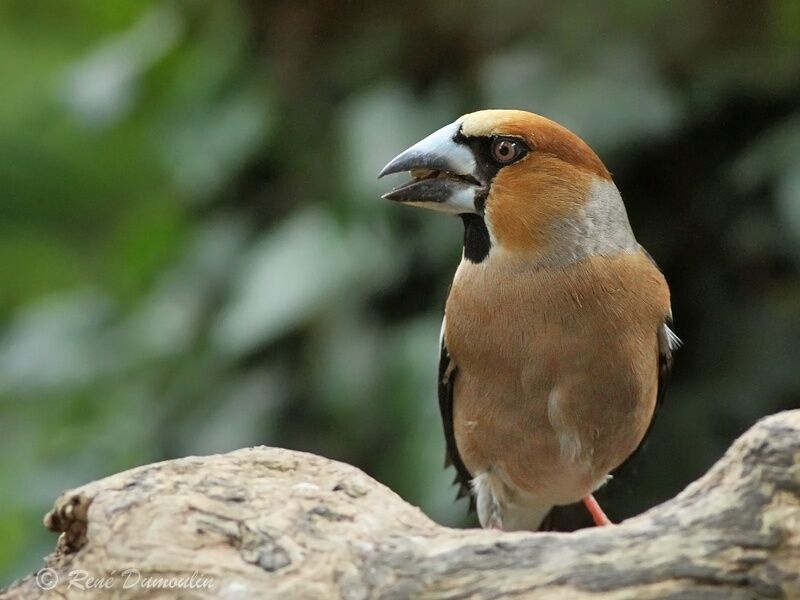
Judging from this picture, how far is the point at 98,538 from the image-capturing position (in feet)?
8.04

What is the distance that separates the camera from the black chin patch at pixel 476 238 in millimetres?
3637

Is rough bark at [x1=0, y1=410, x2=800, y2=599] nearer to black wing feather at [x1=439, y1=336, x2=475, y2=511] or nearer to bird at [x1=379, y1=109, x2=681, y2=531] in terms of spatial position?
bird at [x1=379, y1=109, x2=681, y2=531]

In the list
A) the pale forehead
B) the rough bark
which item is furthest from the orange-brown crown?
the rough bark

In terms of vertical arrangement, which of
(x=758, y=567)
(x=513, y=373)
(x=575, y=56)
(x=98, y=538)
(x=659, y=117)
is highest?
(x=575, y=56)

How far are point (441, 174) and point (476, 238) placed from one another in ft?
0.78

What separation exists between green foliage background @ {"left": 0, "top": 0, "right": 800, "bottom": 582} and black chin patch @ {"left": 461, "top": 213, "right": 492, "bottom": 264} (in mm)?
982

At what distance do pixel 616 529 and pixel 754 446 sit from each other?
31 cm

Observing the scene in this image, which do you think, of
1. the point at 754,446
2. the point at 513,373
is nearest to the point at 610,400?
the point at 513,373

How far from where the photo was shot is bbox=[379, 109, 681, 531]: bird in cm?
353

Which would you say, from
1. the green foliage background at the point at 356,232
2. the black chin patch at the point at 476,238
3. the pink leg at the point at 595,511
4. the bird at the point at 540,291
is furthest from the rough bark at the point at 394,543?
the green foliage background at the point at 356,232

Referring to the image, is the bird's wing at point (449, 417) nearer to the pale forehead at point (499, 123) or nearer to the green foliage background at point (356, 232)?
the green foliage background at point (356, 232)

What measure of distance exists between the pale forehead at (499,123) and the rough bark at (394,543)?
1.31 meters

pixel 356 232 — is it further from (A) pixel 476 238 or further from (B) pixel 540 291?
(B) pixel 540 291

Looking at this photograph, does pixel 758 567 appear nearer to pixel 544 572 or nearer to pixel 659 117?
pixel 544 572
